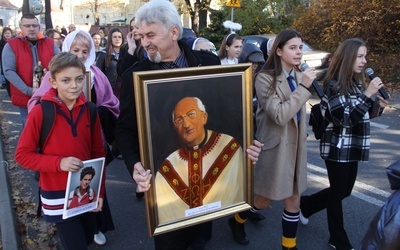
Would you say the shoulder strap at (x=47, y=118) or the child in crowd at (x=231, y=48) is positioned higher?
the child in crowd at (x=231, y=48)

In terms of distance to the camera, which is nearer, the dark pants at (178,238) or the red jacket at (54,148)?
the dark pants at (178,238)

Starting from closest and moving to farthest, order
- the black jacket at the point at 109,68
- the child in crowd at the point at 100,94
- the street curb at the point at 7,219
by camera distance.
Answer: the child in crowd at the point at 100,94, the street curb at the point at 7,219, the black jacket at the point at 109,68

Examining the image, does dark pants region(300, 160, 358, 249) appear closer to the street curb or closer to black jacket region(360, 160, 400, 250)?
black jacket region(360, 160, 400, 250)

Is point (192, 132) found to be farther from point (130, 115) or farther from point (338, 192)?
point (338, 192)

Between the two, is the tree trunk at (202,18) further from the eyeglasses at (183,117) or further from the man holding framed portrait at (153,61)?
the eyeglasses at (183,117)

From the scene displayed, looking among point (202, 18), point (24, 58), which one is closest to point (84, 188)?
point (24, 58)

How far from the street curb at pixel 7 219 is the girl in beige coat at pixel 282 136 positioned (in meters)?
2.27

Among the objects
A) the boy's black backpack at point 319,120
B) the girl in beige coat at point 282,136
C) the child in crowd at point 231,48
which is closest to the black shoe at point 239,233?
the girl in beige coat at point 282,136

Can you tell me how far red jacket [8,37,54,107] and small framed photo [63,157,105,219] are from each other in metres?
2.95

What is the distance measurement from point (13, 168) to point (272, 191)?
441 centimetres

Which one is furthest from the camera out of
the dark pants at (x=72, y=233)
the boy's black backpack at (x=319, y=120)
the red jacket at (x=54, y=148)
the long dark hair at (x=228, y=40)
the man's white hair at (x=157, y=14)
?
the long dark hair at (x=228, y=40)

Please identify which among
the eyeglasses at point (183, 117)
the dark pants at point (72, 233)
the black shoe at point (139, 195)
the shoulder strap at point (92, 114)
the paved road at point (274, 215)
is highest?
the eyeglasses at point (183, 117)

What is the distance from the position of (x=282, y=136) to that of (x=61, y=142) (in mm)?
1582

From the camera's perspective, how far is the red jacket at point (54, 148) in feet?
7.72
